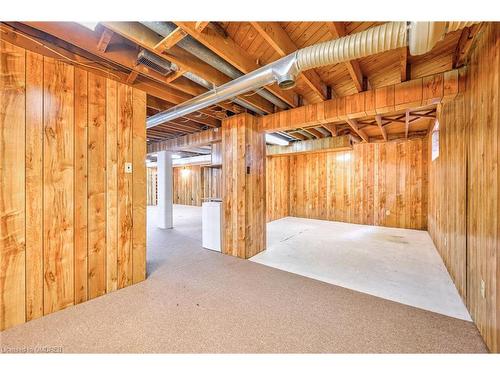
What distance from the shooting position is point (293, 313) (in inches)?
68.6

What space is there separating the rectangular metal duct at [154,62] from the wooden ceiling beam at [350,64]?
1.51m

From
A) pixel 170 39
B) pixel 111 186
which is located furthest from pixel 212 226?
pixel 170 39

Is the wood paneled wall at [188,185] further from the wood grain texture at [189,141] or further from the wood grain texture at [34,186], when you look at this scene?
the wood grain texture at [34,186]

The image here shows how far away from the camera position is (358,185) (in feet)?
18.7

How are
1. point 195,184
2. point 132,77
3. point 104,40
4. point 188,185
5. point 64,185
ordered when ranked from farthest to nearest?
point 188,185 → point 195,184 → point 132,77 → point 64,185 → point 104,40

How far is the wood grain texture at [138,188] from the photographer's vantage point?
88.3 inches

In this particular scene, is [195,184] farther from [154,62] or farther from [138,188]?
[154,62]

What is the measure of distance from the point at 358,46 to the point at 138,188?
246 cm

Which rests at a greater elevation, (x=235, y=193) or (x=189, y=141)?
(x=189, y=141)

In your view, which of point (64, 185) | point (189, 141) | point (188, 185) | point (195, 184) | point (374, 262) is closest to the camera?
point (64, 185)

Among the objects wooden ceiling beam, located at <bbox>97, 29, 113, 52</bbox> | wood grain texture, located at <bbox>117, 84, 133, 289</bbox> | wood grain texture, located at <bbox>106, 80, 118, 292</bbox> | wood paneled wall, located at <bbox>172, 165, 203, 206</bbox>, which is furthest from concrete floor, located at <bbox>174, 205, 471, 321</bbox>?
wood paneled wall, located at <bbox>172, 165, 203, 206</bbox>

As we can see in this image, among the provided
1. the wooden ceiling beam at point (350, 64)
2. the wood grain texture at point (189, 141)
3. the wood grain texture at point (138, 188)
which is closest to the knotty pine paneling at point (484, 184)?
the wooden ceiling beam at point (350, 64)

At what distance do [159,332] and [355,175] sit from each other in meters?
5.87

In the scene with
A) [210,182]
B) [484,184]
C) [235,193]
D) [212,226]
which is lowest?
[212,226]
